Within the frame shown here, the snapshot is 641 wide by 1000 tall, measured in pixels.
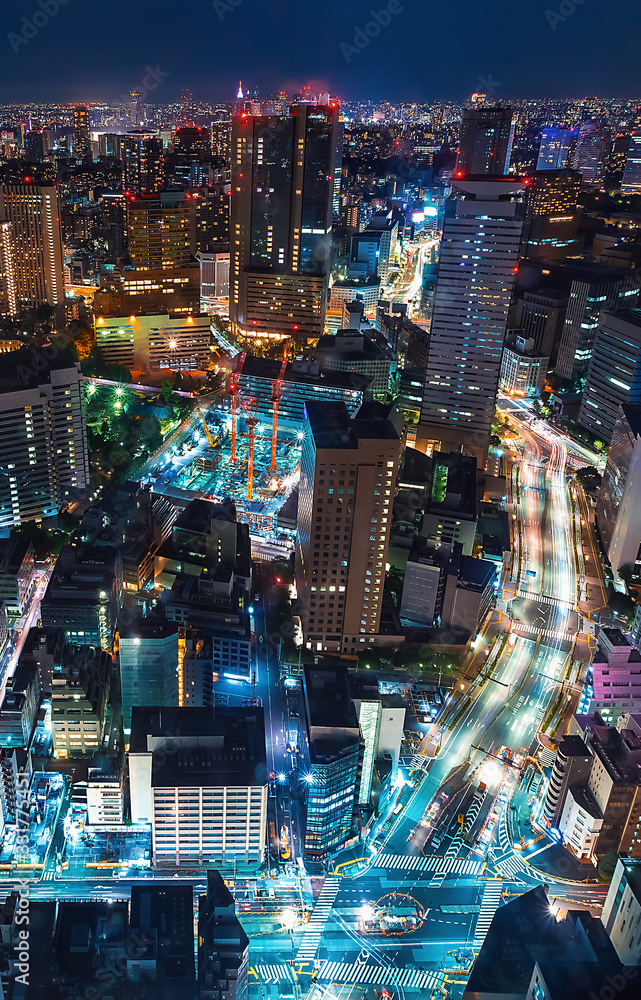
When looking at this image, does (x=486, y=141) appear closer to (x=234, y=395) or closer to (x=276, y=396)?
(x=276, y=396)

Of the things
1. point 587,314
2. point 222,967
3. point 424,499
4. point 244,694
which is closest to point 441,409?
point 424,499

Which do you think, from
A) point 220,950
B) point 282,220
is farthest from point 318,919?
point 282,220

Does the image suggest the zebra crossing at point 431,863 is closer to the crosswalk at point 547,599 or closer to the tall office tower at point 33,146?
the crosswalk at point 547,599

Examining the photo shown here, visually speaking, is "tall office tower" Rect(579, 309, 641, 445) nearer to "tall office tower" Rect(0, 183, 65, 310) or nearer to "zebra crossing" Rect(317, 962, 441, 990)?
"zebra crossing" Rect(317, 962, 441, 990)

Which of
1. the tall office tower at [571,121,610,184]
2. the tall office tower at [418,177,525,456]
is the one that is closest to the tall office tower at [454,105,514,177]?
the tall office tower at [418,177,525,456]

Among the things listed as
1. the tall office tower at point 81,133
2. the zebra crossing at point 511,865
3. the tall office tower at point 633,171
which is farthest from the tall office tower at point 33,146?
the zebra crossing at point 511,865

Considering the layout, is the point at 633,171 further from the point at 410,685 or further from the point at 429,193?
the point at 410,685
